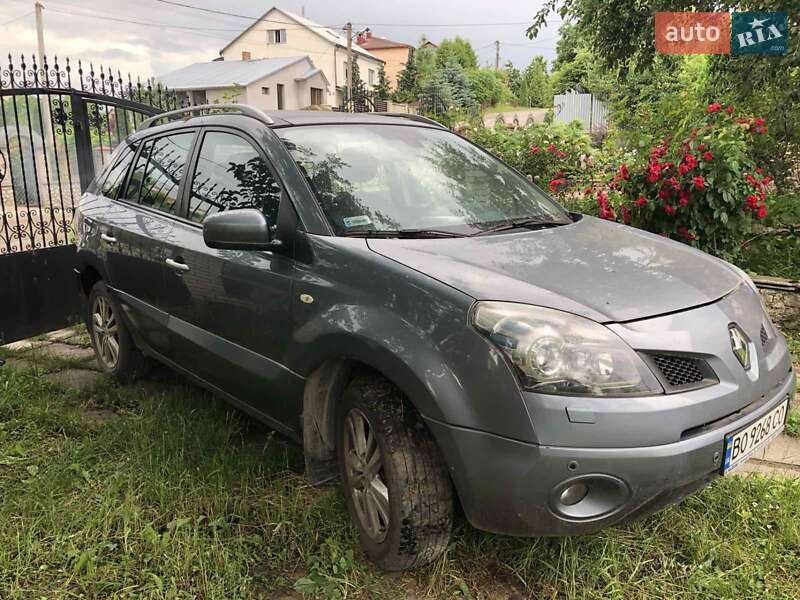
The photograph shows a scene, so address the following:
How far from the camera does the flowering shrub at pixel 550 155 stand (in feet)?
24.1

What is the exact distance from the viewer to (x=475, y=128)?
10.5 metres

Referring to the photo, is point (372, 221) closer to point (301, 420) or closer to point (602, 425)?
point (301, 420)

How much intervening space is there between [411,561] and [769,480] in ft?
5.49

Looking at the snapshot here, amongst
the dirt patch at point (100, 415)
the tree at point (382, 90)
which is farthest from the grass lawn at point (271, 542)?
the tree at point (382, 90)

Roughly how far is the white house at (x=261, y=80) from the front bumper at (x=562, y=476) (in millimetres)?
34868

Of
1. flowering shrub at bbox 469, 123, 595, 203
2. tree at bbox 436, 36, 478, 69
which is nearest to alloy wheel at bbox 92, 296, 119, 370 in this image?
flowering shrub at bbox 469, 123, 595, 203

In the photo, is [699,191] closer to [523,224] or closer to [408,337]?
[523,224]

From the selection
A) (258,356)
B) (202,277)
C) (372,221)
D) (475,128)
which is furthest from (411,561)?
(475,128)

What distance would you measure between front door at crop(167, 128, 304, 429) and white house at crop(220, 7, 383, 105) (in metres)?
46.5

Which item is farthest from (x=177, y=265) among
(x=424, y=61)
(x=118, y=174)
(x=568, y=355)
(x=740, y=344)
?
(x=424, y=61)

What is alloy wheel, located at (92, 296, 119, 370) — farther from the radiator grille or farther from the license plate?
the license plate

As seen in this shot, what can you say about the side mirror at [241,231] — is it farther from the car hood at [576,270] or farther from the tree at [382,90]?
the tree at [382,90]

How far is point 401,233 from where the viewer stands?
2545mm

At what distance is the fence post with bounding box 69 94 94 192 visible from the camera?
19.2ft
